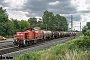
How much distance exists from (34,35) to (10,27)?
44869 millimetres

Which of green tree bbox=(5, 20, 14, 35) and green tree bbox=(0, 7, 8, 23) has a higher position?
green tree bbox=(0, 7, 8, 23)

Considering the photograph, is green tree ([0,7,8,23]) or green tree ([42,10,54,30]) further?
green tree ([42,10,54,30])

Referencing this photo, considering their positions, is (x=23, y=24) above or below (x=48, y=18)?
below

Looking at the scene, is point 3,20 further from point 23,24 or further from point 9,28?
point 23,24

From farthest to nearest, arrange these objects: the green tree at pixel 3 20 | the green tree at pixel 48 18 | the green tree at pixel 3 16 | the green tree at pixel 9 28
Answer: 1. the green tree at pixel 48 18
2. the green tree at pixel 3 16
3. the green tree at pixel 9 28
4. the green tree at pixel 3 20

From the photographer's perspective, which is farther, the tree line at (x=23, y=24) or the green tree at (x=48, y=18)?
the green tree at (x=48, y=18)

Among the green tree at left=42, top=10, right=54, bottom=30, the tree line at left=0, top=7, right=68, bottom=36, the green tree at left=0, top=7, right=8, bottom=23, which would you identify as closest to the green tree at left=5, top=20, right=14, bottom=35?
the tree line at left=0, top=7, right=68, bottom=36

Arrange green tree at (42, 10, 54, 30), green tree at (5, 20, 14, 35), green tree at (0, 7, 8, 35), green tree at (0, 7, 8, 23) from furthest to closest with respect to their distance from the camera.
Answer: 1. green tree at (42, 10, 54, 30)
2. green tree at (0, 7, 8, 23)
3. green tree at (5, 20, 14, 35)
4. green tree at (0, 7, 8, 35)

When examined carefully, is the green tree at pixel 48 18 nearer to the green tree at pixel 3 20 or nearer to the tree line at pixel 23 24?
the tree line at pixel 23 24

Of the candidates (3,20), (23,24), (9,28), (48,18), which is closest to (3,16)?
(3,20)

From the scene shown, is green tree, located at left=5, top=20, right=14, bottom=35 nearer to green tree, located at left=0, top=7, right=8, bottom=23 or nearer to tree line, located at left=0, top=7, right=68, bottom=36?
tree line, located at left=0, top=7, right=68, bottom=36

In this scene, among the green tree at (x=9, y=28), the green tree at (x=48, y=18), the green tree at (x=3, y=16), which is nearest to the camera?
the green tree at (x=9, y=28)

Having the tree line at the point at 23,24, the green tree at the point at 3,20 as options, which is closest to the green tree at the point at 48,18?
the tree line at the point at 23,24

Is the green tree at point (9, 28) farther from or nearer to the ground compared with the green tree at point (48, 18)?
nearer to the ground
